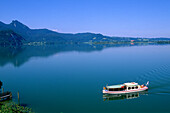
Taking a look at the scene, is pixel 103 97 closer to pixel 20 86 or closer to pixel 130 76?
pixel 130 76

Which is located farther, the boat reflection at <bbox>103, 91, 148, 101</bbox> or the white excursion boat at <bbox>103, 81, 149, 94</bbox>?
the white excursion boat at <bbox>103, 81, 149, 94</bbox>

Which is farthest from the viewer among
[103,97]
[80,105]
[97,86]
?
[97,86]

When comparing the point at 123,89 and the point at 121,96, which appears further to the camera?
the point at 123,89

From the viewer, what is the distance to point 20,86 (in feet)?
130

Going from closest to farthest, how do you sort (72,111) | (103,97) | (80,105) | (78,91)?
1. (72,111)
2. (80,105)
3. (103,97)
4. (78,91)

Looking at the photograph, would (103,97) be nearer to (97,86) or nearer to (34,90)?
(97,86)

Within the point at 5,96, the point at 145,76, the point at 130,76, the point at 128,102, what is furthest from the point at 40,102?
the point at 145,76

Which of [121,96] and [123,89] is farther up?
[123,89]

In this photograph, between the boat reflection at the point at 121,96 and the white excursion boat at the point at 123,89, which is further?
the white excursion boat at the point at 123,89

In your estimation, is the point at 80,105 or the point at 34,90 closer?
the point at 80,105

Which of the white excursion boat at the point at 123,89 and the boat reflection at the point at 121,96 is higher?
the white excursion boat at the point at 123,89

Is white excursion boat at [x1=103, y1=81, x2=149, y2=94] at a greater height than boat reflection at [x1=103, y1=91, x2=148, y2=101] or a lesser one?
greater

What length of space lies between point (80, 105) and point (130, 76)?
23.0m

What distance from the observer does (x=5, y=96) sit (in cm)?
2997
